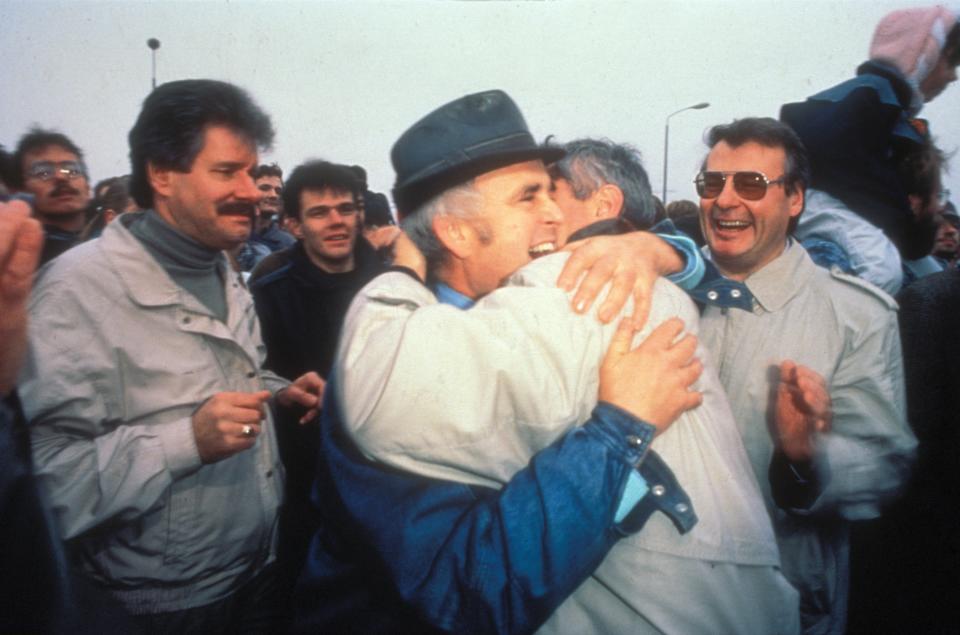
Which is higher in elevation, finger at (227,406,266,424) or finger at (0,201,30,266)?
finger at (0,201,30,266)

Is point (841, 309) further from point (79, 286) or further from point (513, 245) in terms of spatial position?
point (79, 286)

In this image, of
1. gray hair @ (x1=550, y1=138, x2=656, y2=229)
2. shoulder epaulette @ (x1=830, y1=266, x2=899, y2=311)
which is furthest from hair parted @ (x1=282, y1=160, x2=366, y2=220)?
shoulder epaulette @ (x1=830, y1=266, x2=899, y2=311)

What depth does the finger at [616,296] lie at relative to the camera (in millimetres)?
1240

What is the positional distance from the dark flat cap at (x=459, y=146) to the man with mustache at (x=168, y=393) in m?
0.94

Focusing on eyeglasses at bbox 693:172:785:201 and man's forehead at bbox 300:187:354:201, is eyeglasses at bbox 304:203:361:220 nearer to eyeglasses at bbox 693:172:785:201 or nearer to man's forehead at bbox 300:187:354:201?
man's forehead at bbox 300:187:354:201

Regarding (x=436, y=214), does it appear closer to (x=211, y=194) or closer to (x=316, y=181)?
(x=211, y=194)

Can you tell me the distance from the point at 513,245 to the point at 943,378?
157 cm

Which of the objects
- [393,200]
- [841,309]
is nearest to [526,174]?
[393,200]

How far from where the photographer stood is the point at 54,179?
A: 11.3 ft

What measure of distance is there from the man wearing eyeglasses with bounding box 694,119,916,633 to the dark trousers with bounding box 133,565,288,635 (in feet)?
6.51

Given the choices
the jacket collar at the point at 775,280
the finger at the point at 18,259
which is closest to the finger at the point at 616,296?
the jacket collar at the point at 775,280

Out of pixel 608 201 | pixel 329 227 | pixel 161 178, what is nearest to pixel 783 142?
pixel 608 201

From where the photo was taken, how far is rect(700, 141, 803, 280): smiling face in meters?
2.42

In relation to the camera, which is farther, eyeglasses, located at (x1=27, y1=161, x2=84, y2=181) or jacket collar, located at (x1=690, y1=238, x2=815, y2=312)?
eyeglasses, located at (x1=27, y1=161, x2=84, y2=181)
